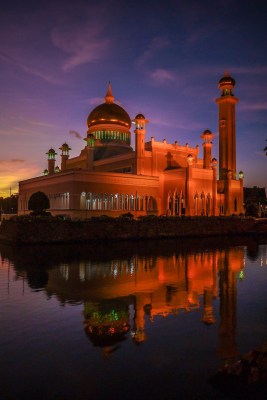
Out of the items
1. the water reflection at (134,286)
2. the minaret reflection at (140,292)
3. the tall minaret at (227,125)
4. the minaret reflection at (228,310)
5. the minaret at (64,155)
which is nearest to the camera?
the minaret reflection at (228,310)

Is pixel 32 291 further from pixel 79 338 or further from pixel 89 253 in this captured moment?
pixel 89 253

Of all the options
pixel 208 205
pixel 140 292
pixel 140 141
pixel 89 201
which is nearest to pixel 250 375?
pixel 140 292

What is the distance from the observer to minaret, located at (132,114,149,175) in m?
39.8

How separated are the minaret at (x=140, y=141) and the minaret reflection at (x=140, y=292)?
81.6ft

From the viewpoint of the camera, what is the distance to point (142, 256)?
1752 centimetres

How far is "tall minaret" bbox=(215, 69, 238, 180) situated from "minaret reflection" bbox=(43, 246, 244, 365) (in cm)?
3481

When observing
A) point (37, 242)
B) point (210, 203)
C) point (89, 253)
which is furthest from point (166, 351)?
point (210, 203)

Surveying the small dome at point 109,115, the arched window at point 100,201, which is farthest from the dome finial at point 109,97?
the arched window at point 100,201

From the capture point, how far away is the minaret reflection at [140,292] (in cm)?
664

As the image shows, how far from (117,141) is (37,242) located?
28273mm

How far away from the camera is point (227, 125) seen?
49406 millimetres

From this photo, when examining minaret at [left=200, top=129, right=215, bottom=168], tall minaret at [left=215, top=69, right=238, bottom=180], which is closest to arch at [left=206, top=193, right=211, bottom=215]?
minaret at [left=200, top=129, right=215, bottom=168]

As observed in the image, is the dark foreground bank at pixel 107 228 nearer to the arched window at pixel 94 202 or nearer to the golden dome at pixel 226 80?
the arched window at pixel 94 202

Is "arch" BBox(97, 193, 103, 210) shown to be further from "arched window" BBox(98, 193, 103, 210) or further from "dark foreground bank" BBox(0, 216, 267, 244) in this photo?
"dark foreground bank" BBox(0, 216, 267, 244)
